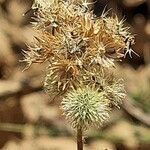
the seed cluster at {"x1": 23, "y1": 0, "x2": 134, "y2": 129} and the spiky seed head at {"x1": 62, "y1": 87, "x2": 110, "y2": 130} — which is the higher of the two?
the seed cluster at {"x1": 23, "y1": 0, "x2": 134, "y2": 129}

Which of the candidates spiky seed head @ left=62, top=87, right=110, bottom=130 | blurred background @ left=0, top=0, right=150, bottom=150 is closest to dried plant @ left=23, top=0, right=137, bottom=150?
spiky seed head @ left=62, top=87, right=110, bottom=130

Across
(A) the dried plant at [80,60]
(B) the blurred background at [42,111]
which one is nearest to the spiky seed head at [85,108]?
(A) the dried plant at [80,60]

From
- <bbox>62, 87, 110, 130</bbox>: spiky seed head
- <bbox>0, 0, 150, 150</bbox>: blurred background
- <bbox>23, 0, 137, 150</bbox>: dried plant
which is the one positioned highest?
<bbox>0, 0, 150, 150</bbox>: blurred background

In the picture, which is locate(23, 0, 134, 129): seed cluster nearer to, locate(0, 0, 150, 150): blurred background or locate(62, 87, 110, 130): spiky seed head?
locate(62, 87, 110, 130): spiky seed head

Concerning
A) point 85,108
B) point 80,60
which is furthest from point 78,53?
point 85,108

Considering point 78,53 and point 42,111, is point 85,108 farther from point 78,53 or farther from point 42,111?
point 42,111

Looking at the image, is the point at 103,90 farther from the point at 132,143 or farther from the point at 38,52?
the point at 132,143

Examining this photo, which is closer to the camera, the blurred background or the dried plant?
the dried plant
